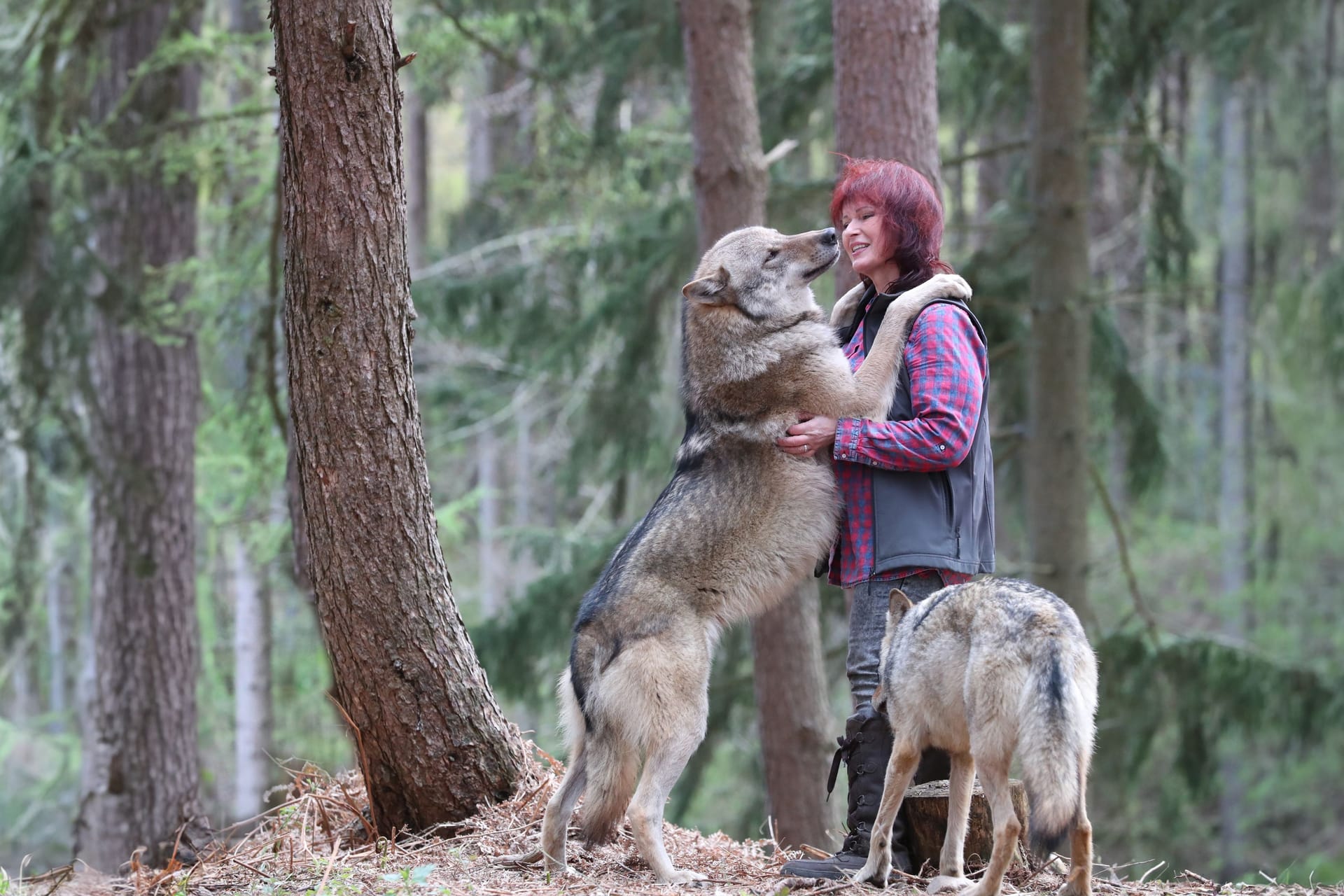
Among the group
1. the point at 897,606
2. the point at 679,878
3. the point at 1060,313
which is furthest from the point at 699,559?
the point at 1060,313

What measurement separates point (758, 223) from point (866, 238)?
3308 mm

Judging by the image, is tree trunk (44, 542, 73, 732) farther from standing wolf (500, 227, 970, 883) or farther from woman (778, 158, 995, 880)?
woman (778, 158, 995, 880)

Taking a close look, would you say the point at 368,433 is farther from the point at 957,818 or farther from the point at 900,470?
the point at 957,818

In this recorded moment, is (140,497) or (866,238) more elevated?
(866,238)

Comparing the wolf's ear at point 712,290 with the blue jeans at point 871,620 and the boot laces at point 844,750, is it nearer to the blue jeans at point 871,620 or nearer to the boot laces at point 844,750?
the blue jeans at point 871,620

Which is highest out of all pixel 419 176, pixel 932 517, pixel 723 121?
pixel 419 176

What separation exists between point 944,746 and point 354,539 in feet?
7.50

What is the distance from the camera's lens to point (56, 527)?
70.7 feet

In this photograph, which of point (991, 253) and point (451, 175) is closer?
point (991, 253)

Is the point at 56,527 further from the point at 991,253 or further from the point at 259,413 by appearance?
the point at 991,253

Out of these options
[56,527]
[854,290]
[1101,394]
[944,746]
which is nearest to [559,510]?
[1101,394]

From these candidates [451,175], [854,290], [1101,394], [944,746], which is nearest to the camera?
[944,746]

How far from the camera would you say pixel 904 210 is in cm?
432

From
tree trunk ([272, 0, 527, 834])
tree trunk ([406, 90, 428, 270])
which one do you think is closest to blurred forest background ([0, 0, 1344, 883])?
tree trunk ([406, 90, 428, 270])
